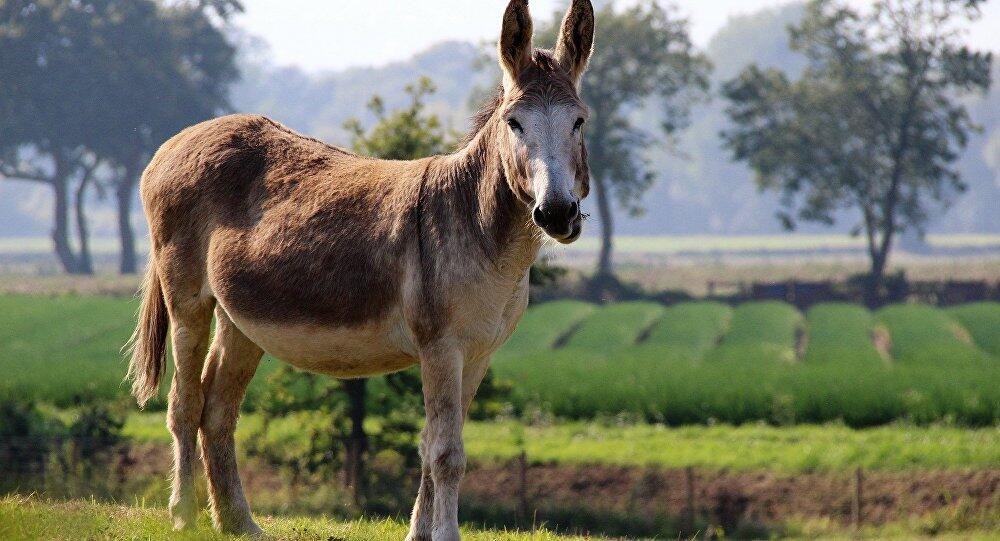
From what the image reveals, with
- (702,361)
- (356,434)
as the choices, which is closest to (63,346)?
(702,361)

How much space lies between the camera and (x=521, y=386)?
25062 mm

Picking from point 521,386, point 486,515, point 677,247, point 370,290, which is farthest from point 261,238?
point 677,247

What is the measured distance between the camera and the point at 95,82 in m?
63.5

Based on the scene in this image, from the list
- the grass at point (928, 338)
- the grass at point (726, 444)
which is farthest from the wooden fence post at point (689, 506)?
the grass at point (928, 338)

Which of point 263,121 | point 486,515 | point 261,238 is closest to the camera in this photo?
point 261,238

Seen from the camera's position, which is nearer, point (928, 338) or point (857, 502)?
point (857, 502)

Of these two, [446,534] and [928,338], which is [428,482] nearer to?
[446,534]

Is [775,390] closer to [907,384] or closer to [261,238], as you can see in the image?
[907,384]

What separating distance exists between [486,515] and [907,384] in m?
11.1

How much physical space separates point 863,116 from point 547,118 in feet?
193

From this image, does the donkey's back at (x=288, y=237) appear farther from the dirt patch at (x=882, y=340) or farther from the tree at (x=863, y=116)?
the tree at (x=863, y=116)

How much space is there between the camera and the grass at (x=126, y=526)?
6.89 meters

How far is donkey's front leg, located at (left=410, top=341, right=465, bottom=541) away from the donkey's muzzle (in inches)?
37.6

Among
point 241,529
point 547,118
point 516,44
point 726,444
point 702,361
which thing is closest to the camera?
point 547,118
